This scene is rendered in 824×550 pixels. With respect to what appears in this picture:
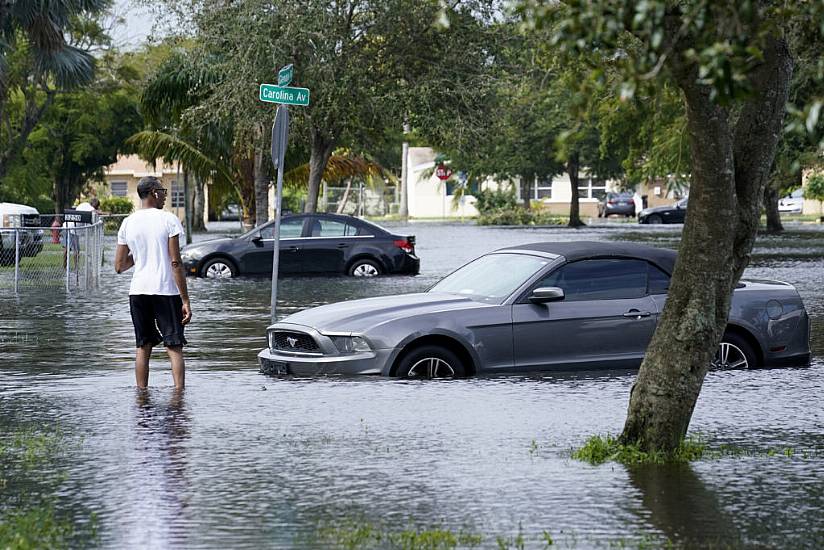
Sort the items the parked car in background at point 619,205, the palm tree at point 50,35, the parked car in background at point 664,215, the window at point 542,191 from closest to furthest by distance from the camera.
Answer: the palm tree at point 50,35, the parked car in background at point 664,215, the parked car in background at point 619,205, the window at point 542,191

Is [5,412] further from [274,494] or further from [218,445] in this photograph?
[274,494]

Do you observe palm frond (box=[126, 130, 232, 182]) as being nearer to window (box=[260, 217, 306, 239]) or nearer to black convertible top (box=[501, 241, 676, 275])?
window (box=[260, 217, 306, 239])

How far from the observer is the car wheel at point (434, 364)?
12.2 m

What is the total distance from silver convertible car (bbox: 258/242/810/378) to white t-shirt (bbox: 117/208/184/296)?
1.37 metres

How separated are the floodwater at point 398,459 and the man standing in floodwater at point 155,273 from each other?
0.51 m

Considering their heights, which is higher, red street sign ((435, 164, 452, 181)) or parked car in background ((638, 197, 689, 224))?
red street sign ((435, 164, 452, 181))

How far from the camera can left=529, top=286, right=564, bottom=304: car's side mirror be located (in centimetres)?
1236

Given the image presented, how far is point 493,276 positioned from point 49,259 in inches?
552

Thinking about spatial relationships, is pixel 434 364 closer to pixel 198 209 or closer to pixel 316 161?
pixel 316 161

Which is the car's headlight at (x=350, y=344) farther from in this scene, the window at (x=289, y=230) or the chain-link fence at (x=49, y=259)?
the window at (x=289, y=230)

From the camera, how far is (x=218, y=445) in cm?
949

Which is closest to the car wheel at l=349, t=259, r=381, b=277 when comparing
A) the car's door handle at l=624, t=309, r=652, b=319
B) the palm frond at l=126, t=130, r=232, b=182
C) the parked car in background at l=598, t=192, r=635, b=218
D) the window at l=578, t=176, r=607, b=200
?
the car's door handle at l=624, t=309, r=652, b=319

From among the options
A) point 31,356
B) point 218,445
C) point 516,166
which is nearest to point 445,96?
point 31,356

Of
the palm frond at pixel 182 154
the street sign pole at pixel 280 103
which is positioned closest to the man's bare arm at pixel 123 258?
the street sign pole at pixel 280 103
